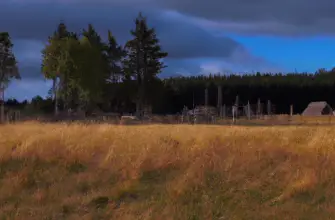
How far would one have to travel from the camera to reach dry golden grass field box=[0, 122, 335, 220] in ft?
22.8

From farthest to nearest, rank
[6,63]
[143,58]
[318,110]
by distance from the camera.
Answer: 1. [318,110]
2. [143,58]
3. [6,63]

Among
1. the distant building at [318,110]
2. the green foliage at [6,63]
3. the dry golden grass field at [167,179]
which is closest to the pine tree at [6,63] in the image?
the green foliage at [6,63]

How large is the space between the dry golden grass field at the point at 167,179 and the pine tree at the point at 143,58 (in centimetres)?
5212

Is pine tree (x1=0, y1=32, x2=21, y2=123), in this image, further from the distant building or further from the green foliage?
the distant building

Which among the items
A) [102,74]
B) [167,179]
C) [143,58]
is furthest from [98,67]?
[167,179]

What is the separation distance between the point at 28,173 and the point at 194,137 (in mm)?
4135

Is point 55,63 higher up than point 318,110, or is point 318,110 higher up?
point 55,63

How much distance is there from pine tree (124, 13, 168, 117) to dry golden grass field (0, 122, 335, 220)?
5212 centimetres

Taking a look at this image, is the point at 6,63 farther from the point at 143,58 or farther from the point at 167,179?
the point at 167,179

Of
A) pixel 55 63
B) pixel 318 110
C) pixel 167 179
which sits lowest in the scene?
pixel 167 179

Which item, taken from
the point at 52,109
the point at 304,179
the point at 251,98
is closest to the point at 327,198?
the point at 304,179

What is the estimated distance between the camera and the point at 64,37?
52.2 m

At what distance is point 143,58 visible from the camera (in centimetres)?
6266

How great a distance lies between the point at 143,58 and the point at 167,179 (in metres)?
55.0
